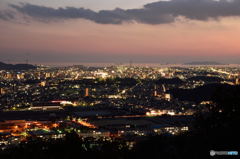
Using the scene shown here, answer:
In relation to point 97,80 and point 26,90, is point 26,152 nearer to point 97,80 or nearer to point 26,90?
point 26,90

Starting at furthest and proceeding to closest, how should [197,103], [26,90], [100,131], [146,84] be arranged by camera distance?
[146,84], [26,90], [197,103], [100,131]

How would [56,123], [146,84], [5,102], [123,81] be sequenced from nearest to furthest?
[56,123] → [5,102] → [146,84] → [123,81]

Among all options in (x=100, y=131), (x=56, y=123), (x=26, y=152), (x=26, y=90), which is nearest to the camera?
(x=26, y=152)

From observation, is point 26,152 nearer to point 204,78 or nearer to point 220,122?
point 220,122

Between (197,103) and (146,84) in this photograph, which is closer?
(197,103)

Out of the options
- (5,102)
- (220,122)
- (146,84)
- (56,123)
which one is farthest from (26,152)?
(146,84)

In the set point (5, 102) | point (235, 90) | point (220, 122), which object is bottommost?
point (5, 102)

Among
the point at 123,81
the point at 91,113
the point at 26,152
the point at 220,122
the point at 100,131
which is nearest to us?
the point at 26,152

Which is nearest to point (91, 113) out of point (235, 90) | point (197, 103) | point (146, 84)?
point (197, 103)

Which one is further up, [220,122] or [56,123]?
[220,122]
